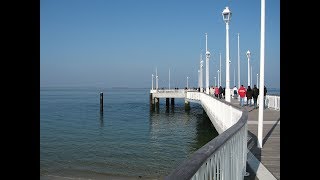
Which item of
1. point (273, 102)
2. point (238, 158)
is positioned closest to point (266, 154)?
point (238, 158)

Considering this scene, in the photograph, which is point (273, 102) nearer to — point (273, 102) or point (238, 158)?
point (273, 102)

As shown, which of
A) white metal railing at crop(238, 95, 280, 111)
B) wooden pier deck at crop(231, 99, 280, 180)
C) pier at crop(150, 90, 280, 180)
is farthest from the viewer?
white metal railing at crop(238, 95, 280, 111)

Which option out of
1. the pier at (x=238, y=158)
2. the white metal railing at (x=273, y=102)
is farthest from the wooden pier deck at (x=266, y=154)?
the white metal railing at (x=273, y=102)

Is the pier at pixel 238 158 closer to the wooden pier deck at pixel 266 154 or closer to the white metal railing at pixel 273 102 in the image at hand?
the wooden pier deck at pixel 266 154

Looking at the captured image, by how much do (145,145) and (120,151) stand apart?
2.70 metres

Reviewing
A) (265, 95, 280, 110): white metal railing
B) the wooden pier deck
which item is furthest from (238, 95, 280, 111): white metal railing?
the wooden pier deck

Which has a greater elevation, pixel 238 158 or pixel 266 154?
pixel 238 158

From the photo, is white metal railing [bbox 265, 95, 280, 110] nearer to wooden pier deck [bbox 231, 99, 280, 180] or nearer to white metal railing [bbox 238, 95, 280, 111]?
white metal railing [bbox 238, 95, 280, 111]

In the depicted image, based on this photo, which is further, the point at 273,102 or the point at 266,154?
the point at 273,102

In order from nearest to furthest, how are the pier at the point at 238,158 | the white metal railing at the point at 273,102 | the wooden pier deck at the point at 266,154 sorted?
the pier at the point at 238,158 < the wooden pier deck at the point at 266,154 < the white metal railing at the point at 273,102
